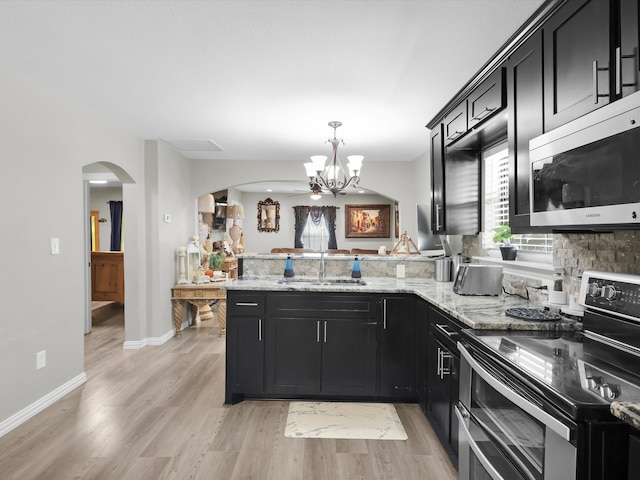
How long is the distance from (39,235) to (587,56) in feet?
11.4

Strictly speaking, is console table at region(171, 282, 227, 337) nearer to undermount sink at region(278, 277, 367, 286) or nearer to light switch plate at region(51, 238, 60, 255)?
undermount sink at region(278, 277, 367, 286)

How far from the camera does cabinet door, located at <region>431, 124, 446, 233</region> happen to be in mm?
3367

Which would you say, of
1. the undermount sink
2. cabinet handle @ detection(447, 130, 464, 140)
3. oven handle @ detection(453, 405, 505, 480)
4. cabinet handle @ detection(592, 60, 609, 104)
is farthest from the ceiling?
oven handle @ detection(453, 405, 505, 480)

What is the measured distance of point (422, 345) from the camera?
2.88 meters

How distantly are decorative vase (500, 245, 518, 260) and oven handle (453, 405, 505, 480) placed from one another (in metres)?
1.33

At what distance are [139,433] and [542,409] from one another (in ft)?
7.91

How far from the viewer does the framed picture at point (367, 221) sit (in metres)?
11.5

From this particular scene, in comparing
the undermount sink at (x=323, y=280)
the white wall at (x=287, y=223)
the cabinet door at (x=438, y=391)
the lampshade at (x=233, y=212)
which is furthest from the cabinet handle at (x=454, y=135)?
the white wall at (x=287, y=223)

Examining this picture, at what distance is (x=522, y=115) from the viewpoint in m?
2.04

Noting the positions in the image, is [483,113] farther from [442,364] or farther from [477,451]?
[477,451]

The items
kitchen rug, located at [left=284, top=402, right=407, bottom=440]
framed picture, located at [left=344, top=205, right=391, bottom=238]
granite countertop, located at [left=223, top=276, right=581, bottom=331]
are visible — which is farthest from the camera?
framed picture, located at [left=344, top=205, right=391, bottom=238]

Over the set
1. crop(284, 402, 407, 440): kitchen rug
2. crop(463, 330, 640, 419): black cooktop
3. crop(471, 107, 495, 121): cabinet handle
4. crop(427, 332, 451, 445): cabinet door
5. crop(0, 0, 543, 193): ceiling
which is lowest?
crop(284, 402, 407, 440): kitchen rug

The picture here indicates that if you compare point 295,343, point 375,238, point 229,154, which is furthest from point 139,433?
point 375,238

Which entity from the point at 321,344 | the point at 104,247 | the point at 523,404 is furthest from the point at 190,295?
the point at 104,247
